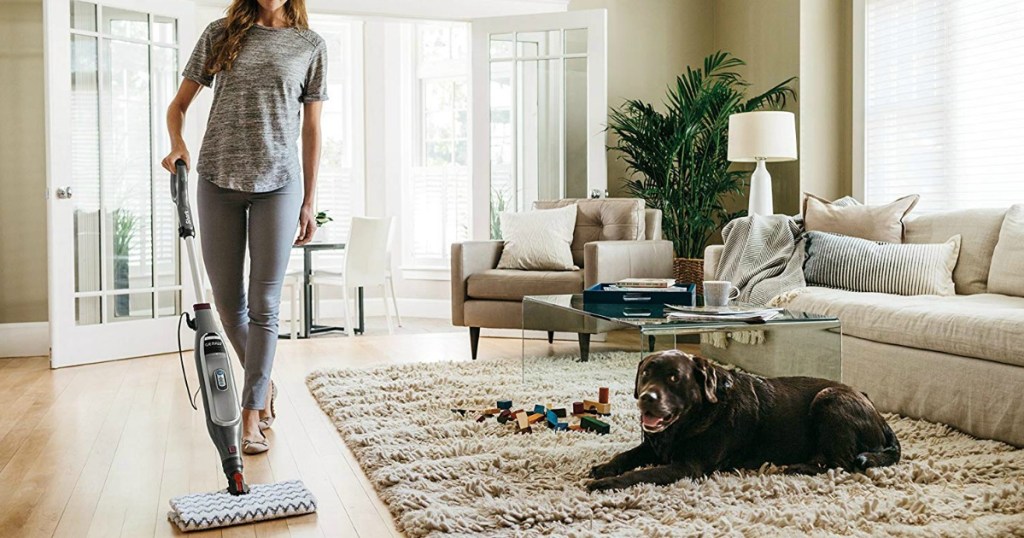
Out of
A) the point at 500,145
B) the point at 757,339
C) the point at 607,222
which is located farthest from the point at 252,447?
the point at 500,145

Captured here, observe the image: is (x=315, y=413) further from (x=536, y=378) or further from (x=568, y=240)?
(x=568, y=240)

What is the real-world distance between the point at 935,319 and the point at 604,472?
1254 millimetres

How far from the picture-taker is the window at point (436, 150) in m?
7.27

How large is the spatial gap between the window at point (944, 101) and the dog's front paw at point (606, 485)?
9.56ft

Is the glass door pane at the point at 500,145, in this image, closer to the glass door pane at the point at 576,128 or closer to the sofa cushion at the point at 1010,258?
the glass door pane at the point at 576,128

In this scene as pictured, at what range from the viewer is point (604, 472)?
7.13 feet

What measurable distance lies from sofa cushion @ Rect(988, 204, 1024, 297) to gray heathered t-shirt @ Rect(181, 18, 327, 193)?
8.07 ft

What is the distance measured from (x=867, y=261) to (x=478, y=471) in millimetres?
2016

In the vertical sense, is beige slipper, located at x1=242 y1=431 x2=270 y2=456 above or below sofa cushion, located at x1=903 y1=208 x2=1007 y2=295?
below

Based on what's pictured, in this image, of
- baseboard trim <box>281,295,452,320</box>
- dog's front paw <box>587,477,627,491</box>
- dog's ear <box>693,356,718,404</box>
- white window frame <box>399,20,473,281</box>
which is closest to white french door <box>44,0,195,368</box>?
baseboard trim <box>281,295,452,320</box>

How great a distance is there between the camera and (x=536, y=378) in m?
3.46

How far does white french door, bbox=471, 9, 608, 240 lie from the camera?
5.53 metres

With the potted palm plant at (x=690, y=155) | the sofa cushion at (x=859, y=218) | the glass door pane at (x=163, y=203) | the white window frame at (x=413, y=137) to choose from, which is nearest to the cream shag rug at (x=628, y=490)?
the sofa cushion at (x=859, y=218)

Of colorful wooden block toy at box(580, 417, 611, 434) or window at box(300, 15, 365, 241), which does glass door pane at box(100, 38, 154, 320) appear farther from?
colorful wooden block toy at box(580, 417, 611, 434)
